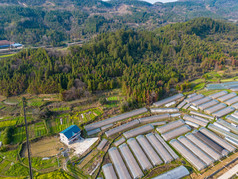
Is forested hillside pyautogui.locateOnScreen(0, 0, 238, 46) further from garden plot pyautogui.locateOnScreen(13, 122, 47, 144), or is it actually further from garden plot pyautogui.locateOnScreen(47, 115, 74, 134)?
garden plot pyautogui.locateOnScreen(13, 122, 47, 144)

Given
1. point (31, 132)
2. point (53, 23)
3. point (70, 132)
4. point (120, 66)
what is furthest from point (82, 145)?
point (53, 23)

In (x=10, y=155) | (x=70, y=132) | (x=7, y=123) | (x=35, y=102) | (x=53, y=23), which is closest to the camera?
(x=10, y=155)

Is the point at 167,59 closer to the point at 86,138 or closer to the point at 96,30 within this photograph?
the point at 86,138

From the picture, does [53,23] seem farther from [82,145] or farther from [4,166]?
[4,166]

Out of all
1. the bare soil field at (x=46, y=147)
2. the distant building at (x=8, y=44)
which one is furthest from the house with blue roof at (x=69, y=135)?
the distant building at (x=8, y=44)

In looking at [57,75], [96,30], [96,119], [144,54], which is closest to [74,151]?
[96,119]

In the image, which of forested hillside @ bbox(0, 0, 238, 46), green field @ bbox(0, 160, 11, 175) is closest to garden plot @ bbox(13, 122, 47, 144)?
green field @ bbox(0, 160, 11, 175)
